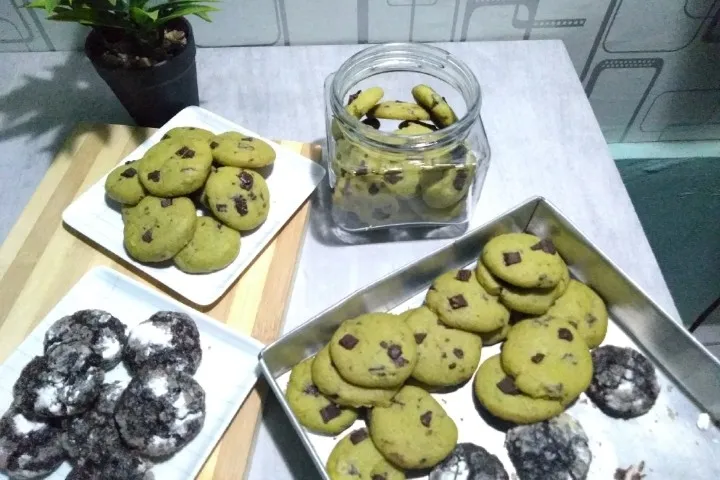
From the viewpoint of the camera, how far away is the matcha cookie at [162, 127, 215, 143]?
746 mm

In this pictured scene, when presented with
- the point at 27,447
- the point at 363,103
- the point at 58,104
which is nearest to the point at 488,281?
the point at 363,103

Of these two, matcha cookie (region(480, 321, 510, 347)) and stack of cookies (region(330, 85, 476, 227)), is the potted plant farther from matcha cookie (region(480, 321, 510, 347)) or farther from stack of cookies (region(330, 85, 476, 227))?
matcha cookie (region(480, 321, 510, 347))

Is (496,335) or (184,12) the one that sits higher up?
(184,12)

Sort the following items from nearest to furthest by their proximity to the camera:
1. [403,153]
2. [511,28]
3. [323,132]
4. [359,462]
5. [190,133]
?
[359,462], [403,153], [190,133], [323,132], [511,28]

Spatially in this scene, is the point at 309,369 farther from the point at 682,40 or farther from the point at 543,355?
the point at 682,40

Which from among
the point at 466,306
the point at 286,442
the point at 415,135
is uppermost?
the point at 415,135

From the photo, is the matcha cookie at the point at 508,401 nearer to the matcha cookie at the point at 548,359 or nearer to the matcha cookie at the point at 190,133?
the matcha cookie at the point at 548,359

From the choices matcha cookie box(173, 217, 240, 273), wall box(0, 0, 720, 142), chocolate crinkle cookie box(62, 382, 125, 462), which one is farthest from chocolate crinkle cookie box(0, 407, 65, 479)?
wall box(0, 0, 720, 142)

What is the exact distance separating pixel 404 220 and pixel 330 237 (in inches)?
4.1

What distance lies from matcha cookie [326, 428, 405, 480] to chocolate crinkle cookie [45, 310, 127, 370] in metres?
0.26

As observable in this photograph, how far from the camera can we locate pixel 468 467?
21.6 inches

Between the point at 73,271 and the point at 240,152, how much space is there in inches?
10.1

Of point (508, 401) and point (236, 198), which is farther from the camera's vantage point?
point (236, 198)

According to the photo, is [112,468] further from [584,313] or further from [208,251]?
[584,313]
